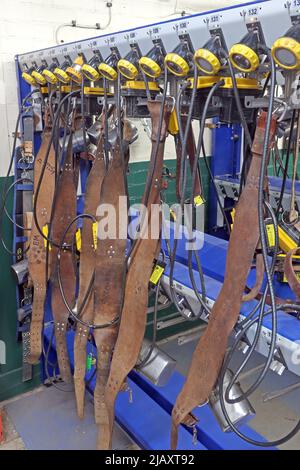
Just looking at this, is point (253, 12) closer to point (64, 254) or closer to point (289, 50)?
point (289, 50)

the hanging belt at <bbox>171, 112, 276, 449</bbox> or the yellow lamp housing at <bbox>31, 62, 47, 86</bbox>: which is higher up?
the yellow lamp housing at <bbox>31, 62, 47, 86</bbox>

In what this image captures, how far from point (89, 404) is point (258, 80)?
6.85 ft

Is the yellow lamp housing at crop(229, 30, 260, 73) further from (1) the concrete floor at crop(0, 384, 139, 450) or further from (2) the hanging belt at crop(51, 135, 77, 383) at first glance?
(1) the concrete floor at crop(0, 384, 139, 450)

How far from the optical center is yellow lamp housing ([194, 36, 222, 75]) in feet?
3.44

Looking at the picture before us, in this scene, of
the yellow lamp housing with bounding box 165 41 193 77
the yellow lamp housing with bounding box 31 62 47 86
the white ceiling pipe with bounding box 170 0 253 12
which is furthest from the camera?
the white ceiling pipe with bounding box 170 0 253 12

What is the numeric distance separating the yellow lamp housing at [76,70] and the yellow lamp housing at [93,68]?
6 centimetres

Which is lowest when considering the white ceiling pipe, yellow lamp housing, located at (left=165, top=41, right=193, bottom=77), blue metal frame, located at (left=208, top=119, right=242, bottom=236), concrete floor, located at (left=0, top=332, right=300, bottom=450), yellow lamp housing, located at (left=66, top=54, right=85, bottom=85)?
concrete floor, located at (left=0, top=332, right=300, bottom=450)

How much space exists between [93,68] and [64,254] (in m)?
0.91

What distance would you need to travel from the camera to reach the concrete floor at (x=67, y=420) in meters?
2.21

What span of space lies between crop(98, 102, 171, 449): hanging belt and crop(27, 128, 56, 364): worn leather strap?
2.28 feet

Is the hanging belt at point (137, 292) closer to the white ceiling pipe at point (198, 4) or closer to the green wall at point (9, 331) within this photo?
the green wall at point (9, 331)

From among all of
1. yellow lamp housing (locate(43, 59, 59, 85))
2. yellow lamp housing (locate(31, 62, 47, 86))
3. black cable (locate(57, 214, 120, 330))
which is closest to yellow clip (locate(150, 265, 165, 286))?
black cable (locate(57, 214, 120, 330))

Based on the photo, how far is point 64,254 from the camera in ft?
6.60
